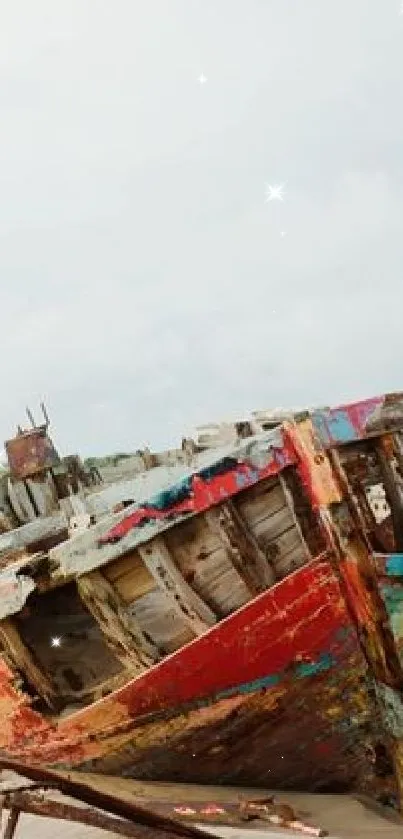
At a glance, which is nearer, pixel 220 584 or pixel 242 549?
pixel 242 549

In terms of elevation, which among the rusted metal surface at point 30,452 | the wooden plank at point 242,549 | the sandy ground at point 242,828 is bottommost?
the sandy ground at point 242,828

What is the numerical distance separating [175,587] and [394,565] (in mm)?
1609

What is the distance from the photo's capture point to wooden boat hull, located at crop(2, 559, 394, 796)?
15.1 feet

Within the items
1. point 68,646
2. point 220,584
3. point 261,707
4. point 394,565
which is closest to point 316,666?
point 261,707

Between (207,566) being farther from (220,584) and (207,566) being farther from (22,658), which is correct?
(22,658)

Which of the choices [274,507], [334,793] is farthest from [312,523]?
[334,793]

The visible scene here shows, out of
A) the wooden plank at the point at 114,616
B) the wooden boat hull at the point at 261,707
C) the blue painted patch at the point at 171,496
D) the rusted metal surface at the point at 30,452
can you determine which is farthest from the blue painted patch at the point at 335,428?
the rusted metal surface at the point at 30,452

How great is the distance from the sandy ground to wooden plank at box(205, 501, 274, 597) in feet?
4.41

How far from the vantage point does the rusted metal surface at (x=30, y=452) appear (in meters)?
15.6

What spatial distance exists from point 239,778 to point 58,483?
12274 mm

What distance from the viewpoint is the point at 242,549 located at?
486cm

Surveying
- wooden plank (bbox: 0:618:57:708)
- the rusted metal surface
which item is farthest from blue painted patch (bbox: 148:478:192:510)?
the rusted metal surface

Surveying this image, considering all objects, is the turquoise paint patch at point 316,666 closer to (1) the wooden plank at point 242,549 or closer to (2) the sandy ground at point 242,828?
(1) the wooden plank at point 242,549

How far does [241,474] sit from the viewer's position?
4.70 metres
